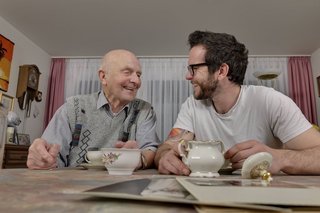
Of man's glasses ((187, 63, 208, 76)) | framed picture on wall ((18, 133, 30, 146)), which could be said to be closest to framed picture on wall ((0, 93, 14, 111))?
framed picture on wall ((18, 133, 30, 146))

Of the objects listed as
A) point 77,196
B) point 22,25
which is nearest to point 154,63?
point 22,25

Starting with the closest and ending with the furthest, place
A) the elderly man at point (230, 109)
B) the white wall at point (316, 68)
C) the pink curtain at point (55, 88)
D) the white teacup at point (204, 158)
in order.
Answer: the white teacup at point (204, 158) < the elderly man at point (230, 109) < the white wall at point (316, 68) < the pink curtain at point (55, 88)

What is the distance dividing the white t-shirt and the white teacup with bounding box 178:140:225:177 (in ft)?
2.21

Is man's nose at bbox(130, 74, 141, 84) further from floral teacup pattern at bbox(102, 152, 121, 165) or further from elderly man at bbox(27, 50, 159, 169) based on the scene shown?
floral teacup pattern at bbox(102, 152, 121, 165)

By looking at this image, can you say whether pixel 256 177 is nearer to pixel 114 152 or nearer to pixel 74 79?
pixel 114 152

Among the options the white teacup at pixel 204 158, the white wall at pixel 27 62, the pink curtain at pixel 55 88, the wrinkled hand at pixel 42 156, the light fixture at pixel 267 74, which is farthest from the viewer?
the pink curtain at pixel 55 88

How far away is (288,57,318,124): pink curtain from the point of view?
4547 millimetres

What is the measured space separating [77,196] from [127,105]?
128 cm

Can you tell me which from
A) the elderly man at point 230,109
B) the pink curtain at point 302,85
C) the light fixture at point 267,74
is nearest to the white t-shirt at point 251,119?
the elderly man at point 230,109

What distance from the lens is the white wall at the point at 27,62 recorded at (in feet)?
12.2

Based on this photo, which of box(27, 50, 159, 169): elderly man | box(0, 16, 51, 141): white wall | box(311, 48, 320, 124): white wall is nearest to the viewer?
box(27, 50, 159, 169): elderly man

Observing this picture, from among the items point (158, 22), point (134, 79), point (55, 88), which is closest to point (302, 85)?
point (158, 22)

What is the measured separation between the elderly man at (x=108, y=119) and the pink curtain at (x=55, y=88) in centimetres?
336

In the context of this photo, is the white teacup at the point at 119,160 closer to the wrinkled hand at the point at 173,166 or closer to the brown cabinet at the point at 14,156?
the wrinkled hand at the point at 173,166
